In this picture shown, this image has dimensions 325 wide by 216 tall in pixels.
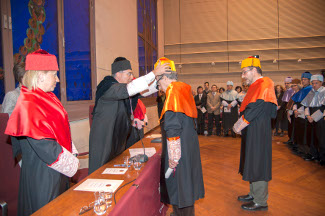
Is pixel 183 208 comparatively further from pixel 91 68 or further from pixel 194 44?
pixel 194 44

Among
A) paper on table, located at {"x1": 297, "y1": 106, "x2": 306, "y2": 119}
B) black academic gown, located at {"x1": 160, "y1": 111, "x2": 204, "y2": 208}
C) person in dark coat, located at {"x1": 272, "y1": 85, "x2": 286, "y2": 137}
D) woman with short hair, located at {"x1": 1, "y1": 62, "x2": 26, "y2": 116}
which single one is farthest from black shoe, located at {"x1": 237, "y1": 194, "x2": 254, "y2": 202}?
person in dark coat, located at {"x1": 272, "y1": 85, "x2": 286, "y2": 137}

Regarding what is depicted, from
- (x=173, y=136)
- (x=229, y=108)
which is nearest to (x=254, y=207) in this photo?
(x=173, y=136)

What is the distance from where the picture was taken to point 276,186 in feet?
10.6

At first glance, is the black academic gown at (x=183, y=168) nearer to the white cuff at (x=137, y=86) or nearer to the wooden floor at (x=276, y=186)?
the white cuff at (x=137, y=86)

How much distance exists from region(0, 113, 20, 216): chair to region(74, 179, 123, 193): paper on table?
74cm

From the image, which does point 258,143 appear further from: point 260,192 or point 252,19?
point 252,19

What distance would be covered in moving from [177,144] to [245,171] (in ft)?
4.33

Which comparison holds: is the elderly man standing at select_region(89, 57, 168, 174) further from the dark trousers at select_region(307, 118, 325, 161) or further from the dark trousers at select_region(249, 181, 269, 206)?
the dark trousers at select_region(307, 118, 325, 161)

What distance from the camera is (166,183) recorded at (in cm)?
178

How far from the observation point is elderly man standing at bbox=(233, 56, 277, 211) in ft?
7.93

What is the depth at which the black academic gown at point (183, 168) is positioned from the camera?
1691mm

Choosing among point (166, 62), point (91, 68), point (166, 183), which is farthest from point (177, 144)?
point (91, 68)

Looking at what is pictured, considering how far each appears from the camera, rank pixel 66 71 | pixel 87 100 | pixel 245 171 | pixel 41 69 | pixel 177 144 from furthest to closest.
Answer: pixel 87 100
pixel 66 71
pixel 245 171
pixel 177 144
pixel 41 69

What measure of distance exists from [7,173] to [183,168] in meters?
1.44
